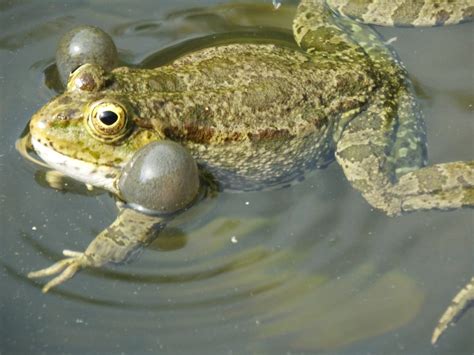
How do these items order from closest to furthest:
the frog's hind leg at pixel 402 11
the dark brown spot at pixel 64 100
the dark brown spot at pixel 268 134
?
the dark brown spot at pixel 64 100
the dark brown spot at pixel 268 134
the frog's hind leg at pixel 402 11

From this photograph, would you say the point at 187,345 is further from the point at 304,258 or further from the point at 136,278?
the point at 304,258

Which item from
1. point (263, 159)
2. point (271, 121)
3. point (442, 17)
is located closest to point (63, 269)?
point (263, 159)

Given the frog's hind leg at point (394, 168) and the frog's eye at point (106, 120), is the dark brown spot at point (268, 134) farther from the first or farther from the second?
the frog's eye at point (106, 120)

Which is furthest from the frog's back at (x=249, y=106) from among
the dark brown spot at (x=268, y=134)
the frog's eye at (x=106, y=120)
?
the frog's eye at (x=106, y=120)

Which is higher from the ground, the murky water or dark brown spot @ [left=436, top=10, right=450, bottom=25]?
dark brown spot @ [left=436, top=10, right=450, bottom=25]

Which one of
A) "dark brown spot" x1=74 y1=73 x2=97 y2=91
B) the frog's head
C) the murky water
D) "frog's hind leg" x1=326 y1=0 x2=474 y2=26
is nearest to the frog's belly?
the murky water

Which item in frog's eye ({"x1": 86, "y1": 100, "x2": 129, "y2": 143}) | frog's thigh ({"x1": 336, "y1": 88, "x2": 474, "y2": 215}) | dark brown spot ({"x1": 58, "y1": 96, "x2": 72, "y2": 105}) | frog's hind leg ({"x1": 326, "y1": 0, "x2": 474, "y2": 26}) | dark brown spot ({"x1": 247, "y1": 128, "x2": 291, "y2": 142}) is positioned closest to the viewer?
frog's eye ({"x1": 86, "y1": 100, "x2": 129, "y2": 143})

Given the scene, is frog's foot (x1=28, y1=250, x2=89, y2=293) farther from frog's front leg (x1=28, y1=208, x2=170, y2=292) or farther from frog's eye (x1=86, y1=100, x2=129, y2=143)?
frog's eye (x1=86, y1=100, x2=129, y2=143)
